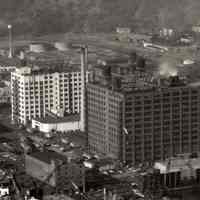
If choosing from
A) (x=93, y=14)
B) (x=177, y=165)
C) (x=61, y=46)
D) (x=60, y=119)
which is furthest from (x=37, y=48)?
(x=177, y=165)

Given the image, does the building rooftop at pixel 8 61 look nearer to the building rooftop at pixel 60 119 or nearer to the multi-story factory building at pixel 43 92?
the multi-story factory building at pixel 43 92

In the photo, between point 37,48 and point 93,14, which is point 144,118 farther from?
point 93,14

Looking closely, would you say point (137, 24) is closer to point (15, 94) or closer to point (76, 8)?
point (76, 8)

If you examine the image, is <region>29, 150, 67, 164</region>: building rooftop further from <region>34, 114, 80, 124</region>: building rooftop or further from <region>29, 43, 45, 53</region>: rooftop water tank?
<region>29, 43, 45, 53</region>: rooftop water tank

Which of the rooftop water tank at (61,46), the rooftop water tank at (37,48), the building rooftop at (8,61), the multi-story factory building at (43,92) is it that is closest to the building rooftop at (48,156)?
the multi-story factory building at (43,92)

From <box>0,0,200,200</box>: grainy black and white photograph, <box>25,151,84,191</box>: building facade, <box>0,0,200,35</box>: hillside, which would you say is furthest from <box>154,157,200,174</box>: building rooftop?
<box>0,0,200,35</box>: hillside

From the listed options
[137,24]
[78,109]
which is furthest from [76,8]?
[78,109]

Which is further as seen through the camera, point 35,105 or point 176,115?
point 35,105
